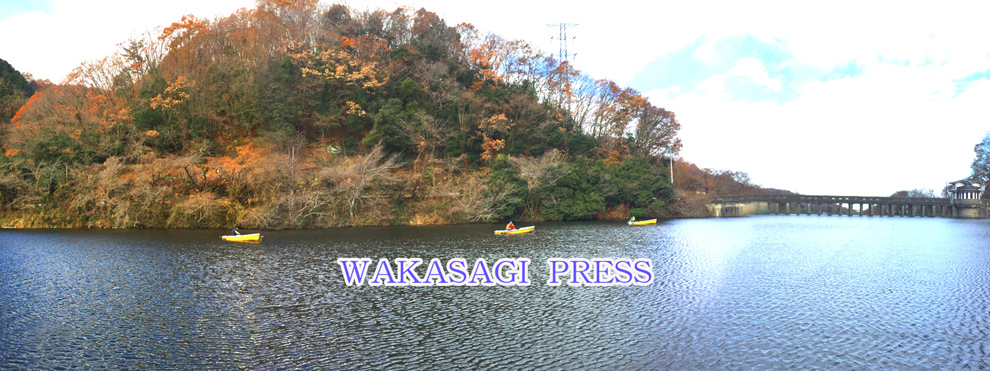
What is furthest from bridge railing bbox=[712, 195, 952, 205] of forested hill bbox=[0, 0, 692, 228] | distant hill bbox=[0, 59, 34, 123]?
distant hill bbox=[0, 59, 34, 123]

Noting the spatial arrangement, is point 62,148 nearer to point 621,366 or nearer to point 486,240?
point 486,240

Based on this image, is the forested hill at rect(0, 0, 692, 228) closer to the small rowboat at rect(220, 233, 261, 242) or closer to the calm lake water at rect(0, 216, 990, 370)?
the small rowboat at rect(220, 233, 261, 242)

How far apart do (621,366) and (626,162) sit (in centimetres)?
4561

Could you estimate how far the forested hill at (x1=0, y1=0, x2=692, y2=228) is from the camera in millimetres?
38531

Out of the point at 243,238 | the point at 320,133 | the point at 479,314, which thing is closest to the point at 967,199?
the point at 320,133

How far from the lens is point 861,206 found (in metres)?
81.0

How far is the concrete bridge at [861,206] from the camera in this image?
67562 millimetres

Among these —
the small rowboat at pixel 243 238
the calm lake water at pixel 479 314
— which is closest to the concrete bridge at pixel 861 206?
the calm lake water at pixel 479 314

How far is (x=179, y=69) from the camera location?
4922 cm

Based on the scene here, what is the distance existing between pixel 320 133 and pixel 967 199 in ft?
267

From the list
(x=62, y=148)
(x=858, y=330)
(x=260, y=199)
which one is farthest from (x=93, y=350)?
(x=62, y=148)

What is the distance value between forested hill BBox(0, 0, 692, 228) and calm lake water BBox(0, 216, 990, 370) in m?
13.0

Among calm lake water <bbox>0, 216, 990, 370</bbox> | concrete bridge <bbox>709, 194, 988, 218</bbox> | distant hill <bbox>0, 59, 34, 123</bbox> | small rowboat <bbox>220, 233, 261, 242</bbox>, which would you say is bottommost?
calm lake water <bbox>0, 216, 990, 370</bbox>

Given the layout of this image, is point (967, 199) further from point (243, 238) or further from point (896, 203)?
point (243, 238)
